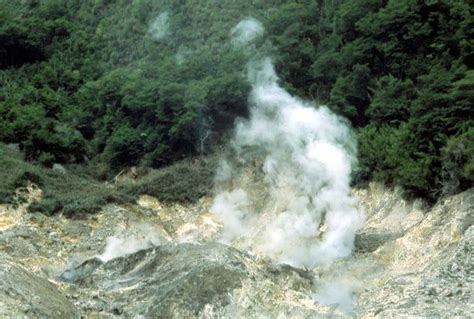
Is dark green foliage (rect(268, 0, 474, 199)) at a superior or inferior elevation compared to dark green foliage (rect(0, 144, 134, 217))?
superior

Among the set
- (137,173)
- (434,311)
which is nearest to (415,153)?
(434,311)

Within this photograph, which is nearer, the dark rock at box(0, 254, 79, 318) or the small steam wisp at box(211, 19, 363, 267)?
the dark rock at box(0, 254, 79, 318)

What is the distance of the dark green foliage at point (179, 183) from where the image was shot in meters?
32.2

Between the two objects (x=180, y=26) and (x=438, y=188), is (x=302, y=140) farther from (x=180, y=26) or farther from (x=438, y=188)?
(x=180, y=26)

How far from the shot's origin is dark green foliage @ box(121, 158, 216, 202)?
106 ft

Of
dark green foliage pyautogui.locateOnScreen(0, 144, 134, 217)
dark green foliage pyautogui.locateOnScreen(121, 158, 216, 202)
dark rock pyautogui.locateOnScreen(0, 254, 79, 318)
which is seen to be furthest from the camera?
dark green foliage pyautogui.locateOnScreen(121, 158, 216, 202)

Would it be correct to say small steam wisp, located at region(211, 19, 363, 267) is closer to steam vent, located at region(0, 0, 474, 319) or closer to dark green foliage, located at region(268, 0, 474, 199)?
steam vent, located at region(0, 0, 474, 319)

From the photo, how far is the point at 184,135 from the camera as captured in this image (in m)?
34.8

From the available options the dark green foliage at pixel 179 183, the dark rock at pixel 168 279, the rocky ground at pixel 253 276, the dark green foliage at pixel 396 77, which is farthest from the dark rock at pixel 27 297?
the dark green foliage at pixel 179 183

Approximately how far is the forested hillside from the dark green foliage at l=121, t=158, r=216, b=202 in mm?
1649

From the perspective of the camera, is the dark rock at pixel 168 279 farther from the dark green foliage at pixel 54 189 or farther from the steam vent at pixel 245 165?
the dark green foliage at pixel 54 189

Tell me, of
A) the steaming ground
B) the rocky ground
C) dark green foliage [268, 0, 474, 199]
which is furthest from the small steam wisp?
the rocky ground

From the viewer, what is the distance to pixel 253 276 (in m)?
19.0

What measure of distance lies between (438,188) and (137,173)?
15.9 metres
